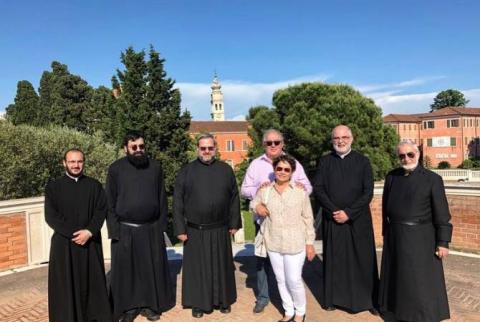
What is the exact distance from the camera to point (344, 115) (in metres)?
22.6

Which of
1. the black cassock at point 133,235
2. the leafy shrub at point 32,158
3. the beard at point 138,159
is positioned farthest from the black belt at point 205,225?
the leafy shrub at point 32,158

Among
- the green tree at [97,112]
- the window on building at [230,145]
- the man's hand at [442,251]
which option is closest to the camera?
the man's hand at [442,251]

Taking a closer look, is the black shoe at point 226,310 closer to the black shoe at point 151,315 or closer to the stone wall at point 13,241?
the black shoe at point 151,315

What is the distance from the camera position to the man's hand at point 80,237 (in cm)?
409

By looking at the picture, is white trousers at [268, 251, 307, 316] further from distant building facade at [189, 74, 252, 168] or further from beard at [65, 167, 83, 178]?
distant building facade at [189, 74, 252, 168]

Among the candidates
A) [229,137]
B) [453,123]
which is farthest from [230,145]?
[453,123]

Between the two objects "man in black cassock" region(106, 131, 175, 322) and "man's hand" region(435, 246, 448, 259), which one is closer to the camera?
"man's hand" region(435, 246, 448, 259)

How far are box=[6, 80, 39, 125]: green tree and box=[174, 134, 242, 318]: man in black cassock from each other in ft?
106

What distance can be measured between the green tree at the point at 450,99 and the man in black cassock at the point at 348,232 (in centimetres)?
8130

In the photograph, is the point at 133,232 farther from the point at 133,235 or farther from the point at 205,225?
the point at 205,225

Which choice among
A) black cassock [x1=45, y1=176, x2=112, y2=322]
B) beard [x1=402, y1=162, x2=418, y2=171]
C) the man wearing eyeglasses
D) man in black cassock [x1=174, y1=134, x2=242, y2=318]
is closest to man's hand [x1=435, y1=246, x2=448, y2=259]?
beard [x1=402, y1=162, x2=418, y2=171]

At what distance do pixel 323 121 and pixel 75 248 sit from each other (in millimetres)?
19213

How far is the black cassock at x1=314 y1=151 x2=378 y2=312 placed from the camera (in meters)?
4.59

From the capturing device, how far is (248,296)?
17.3 ft
